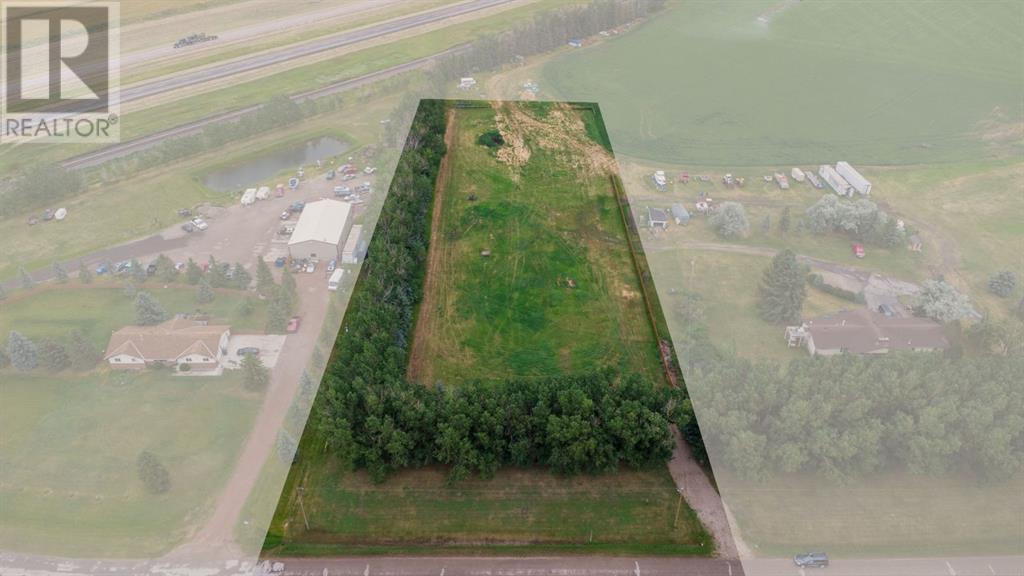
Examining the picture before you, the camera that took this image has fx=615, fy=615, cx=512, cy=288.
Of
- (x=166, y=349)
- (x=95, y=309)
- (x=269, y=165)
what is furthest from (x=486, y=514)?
(x=269, y=165)

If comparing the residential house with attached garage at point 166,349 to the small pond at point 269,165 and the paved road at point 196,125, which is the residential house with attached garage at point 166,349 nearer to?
the small pond at point 269,165

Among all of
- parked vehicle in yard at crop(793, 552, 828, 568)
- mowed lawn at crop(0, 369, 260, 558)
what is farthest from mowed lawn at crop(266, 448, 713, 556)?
mowed lawn at crop(0, 369, 260, 558)

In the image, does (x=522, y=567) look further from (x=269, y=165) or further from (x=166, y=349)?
(x=269, y=165)

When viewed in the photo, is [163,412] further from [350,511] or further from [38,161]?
[38,161]

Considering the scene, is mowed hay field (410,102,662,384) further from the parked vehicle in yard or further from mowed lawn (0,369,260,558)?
the parked vehicle in yard

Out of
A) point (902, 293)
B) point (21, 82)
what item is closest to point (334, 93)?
point (21, 82)

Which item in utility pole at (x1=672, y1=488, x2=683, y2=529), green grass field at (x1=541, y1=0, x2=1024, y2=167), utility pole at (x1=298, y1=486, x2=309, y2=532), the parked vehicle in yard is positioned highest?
green grass field at (x1=541, y1=0, x2=1024, y2=167)
